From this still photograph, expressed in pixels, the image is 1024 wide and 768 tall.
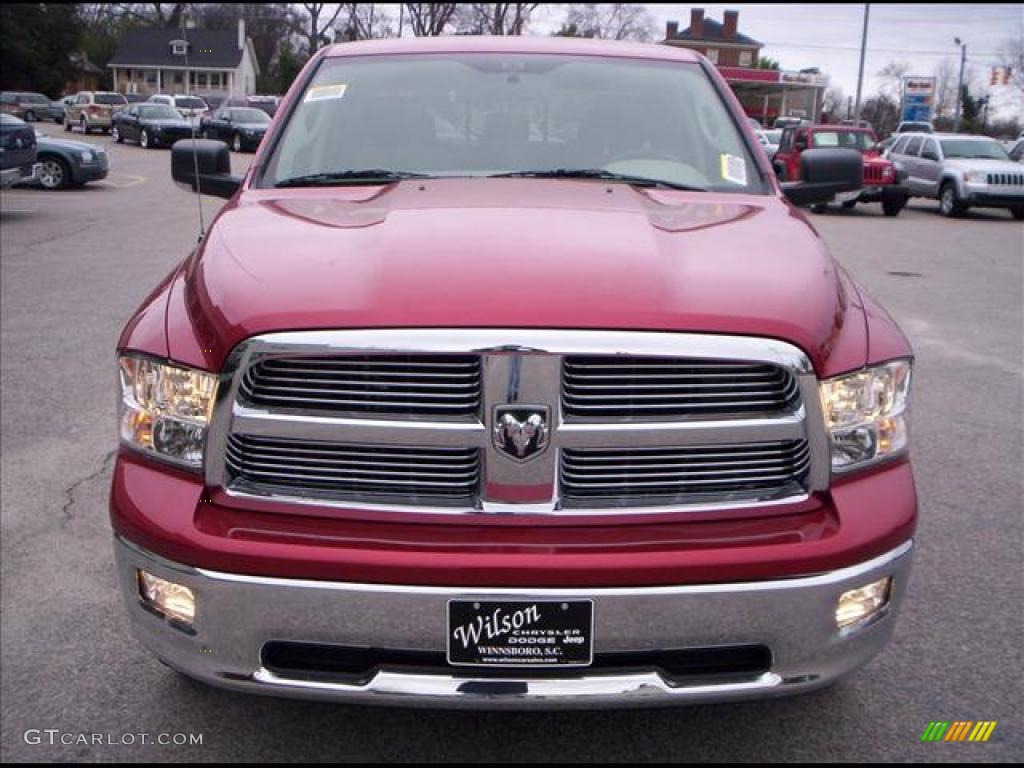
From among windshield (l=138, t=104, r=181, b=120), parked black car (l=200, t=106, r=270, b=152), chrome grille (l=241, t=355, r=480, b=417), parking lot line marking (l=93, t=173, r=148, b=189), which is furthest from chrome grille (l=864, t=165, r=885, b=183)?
windshield (l=138, t=104, r=181, b=120)

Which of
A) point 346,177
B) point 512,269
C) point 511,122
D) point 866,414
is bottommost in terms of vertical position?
point 866,414

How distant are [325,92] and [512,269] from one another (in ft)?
6.26

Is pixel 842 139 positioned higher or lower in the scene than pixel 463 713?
higher

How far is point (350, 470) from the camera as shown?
2.45 m

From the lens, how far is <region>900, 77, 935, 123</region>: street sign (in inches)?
2190

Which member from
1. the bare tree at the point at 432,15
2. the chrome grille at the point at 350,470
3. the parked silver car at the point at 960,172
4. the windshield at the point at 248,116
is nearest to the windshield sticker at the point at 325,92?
the chrome grille at the point at 350,470

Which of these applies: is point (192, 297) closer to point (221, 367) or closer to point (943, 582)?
point (221, 367)

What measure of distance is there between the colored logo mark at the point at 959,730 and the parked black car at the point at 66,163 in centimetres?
2082

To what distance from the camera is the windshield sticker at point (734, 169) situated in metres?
3.76

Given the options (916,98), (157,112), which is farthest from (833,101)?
(157,112)

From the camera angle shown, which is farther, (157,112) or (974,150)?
(157,112)

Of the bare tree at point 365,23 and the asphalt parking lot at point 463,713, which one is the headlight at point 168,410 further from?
the bare tree at point 365,23

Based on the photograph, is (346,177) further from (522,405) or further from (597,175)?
(522,405)

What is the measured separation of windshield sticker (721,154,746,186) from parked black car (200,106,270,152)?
2846 centimetres
